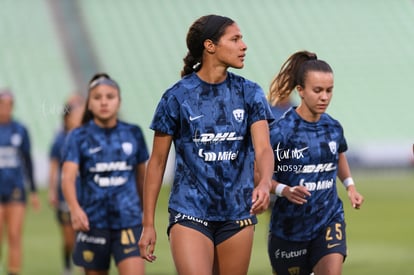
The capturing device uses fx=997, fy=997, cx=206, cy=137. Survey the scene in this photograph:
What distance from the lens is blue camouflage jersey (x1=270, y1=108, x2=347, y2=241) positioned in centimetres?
741

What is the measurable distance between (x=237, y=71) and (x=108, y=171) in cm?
2507

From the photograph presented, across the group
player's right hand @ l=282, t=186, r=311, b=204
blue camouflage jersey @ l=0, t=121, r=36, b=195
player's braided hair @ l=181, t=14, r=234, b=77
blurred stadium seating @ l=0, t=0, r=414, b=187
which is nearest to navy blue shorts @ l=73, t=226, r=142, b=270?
player's right hand @ l=282, t=186, r=311, b=204

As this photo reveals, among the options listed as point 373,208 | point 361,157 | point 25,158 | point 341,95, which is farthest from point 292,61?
point 341,95

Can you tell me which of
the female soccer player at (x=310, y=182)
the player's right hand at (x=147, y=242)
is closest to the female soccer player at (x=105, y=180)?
the female soccer player at (x=310, y=182)

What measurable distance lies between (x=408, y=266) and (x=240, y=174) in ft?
26.6

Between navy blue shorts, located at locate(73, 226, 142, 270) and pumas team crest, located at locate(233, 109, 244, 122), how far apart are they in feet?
7.74

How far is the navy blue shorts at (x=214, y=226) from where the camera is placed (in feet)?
20.4

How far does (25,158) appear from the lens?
510 inches

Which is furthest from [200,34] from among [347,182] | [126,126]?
[126,126]

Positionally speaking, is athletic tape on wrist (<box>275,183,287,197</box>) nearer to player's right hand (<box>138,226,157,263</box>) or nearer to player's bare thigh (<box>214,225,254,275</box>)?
player's bare thigh (<box>214,225,254,275</box>)

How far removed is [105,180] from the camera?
27.6 ft

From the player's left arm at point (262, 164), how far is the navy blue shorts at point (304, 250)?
148cm

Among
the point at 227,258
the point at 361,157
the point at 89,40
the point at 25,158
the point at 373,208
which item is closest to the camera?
the point at 227,258

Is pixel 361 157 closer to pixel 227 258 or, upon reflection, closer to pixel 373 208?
pixel 373 208
